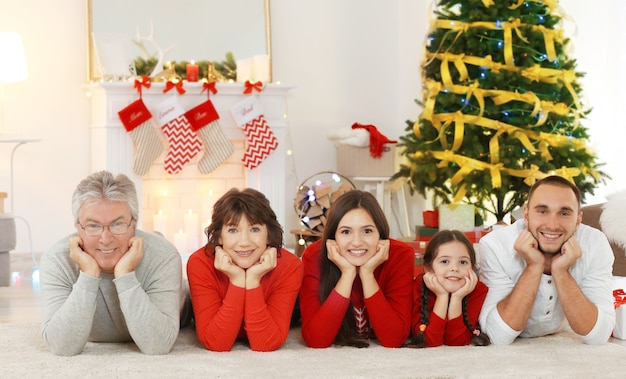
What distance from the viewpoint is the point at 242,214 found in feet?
10.4

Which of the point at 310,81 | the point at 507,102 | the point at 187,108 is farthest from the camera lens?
the point at 310,81

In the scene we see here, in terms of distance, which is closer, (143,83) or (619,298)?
(619,298)

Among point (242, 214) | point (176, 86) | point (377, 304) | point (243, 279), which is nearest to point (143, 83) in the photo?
point (176, 86)

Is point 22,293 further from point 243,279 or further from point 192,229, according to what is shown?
point 243,279

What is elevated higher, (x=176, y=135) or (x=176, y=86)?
(x=176, y=86)

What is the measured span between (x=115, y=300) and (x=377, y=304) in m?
0.85

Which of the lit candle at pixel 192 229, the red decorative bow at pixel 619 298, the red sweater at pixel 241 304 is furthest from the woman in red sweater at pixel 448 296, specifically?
the lit candle at pixel 192 229

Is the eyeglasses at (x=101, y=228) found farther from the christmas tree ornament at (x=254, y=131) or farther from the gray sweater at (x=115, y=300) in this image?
the christmas tree ornament at (x=254, y=131)

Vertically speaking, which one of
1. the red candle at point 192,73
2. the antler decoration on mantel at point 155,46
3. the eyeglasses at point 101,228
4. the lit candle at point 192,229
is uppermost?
the antler decoration on mantel at point 155,46

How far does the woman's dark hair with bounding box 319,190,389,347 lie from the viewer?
3.23m

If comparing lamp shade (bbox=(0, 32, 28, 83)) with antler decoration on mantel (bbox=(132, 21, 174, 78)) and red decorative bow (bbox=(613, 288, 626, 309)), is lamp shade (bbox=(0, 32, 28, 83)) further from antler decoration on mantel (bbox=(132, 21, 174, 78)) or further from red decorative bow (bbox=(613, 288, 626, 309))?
red decorative bow (bbox=(613, 288, 626, 309))

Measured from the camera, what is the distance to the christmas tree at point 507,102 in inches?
217

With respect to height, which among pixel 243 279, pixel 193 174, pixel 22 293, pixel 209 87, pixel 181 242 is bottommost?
pixel 22 293

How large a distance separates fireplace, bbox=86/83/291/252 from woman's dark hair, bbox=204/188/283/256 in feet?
10.6
